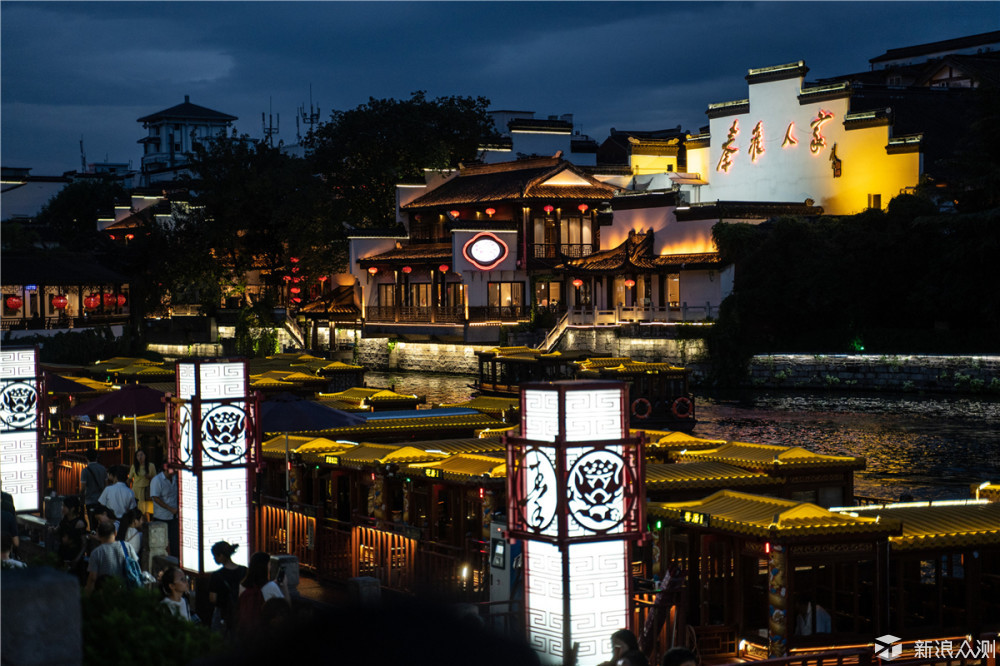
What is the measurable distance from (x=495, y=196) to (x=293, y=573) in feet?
179

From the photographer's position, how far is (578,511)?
912 centimetres

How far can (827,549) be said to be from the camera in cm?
1196

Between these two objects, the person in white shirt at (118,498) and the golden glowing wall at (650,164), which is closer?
the person in white shirt at (118,498)

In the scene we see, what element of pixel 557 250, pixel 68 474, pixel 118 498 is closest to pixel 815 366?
pixel 557 250

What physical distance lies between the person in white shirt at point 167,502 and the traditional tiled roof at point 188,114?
129 meters

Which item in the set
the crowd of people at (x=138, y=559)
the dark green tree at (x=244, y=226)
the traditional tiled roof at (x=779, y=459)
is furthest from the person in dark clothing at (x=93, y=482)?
the dark green tree at (x=244, y=226)

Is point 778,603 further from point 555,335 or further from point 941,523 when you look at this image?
point 555,335

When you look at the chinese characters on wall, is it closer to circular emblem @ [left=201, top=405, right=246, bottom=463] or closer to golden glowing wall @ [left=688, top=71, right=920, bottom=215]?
golden glowing wall @ [left=688, top=71, right=920, bottom=215]

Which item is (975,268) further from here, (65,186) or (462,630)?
(65,186)

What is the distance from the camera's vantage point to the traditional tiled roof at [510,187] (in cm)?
6538

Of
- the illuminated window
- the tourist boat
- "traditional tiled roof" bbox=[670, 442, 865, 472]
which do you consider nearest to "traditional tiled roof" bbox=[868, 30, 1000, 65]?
the illuminated window

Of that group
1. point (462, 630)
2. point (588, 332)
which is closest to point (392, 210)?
point (588, 332)

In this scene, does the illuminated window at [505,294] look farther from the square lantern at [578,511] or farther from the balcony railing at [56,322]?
the square lantern at [578,511]

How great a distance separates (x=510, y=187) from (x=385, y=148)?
12773 mm
